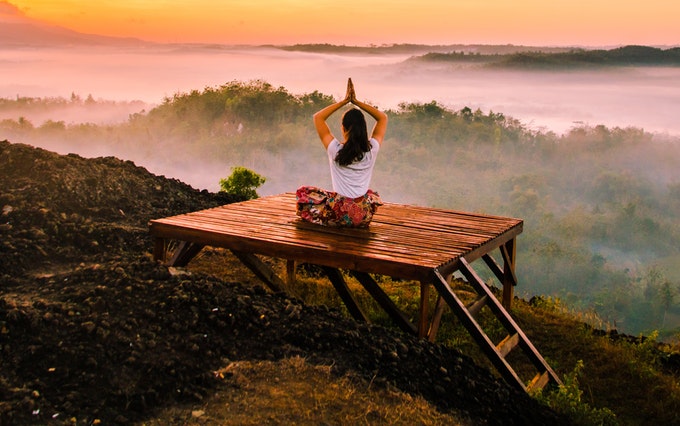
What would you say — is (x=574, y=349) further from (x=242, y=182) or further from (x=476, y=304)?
(x=242, y=182)

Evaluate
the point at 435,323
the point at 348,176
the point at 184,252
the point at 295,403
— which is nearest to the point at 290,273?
the point at 184,252

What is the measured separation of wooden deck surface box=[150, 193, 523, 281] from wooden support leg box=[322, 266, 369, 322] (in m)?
0.36

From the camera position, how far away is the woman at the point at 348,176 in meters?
5.91

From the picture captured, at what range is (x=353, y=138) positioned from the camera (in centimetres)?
588

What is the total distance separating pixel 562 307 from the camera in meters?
7.84

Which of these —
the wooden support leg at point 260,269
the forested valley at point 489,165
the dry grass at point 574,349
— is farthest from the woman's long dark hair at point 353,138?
the forested valley at point 489,165

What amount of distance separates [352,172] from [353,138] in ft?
1.03

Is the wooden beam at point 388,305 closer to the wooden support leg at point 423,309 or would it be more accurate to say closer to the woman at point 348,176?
the wooden support leg at point 423,309

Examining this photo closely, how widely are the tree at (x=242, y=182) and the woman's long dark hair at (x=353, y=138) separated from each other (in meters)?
4.89

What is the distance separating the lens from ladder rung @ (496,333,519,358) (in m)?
5.19

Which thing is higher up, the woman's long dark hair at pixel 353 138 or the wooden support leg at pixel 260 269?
the woman's long dark hair at pixel 353 138

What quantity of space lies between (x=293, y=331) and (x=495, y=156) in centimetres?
1367

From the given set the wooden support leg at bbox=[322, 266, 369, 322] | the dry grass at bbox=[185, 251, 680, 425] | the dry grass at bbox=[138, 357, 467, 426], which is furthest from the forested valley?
the dry grass at bbox=[138, 357, 467, 426]

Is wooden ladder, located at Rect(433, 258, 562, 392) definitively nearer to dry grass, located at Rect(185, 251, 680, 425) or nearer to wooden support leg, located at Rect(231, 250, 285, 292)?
dry grass, located at Rect(185, 251, 680, 425)
